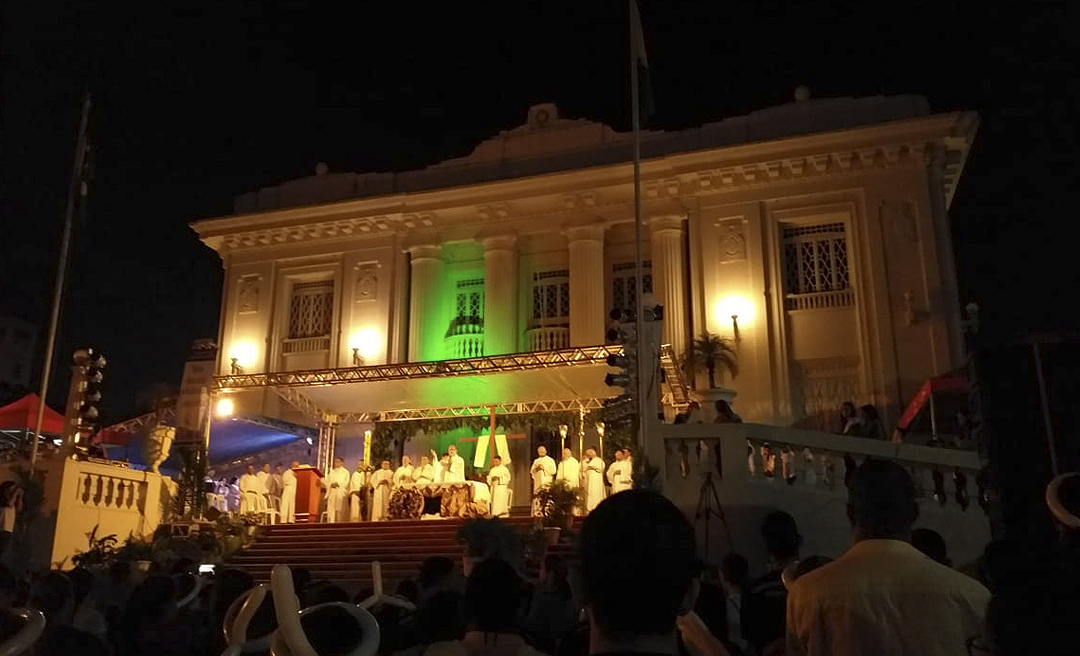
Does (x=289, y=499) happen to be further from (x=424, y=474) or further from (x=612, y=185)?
(x=612, y=185)


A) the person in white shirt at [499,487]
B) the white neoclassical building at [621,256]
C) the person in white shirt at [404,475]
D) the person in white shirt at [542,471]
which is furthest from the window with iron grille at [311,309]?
the person in white shirt at [542,471]

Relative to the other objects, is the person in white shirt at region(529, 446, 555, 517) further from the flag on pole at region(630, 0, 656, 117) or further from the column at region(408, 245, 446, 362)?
the flag on pole at region(630, 0, 656, 117)

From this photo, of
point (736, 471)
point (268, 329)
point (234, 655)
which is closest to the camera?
point (234, 655)

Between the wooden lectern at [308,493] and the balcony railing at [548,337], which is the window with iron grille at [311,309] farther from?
the balcony railing at [548,337]

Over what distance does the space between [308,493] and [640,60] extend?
11475mm

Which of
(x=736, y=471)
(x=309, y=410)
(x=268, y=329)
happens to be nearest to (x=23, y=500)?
(x=309, y=410)

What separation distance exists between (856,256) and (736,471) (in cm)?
969

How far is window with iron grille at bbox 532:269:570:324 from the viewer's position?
908 inches

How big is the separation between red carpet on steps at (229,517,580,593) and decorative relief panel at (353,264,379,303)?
7.66 metres

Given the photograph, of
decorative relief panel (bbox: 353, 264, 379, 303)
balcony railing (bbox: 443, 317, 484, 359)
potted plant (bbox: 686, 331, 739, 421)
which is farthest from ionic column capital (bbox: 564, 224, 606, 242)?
decorative relief panel (bbox: 353, 264, 379, 303)

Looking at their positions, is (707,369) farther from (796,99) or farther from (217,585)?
(217,585)

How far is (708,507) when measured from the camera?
496 inches

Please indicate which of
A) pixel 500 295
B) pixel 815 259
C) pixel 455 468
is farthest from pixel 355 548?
pixel 815 259

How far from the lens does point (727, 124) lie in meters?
22.5
